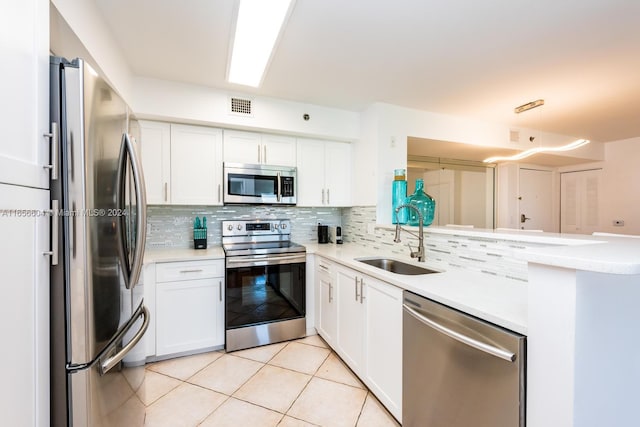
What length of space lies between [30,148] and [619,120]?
18.4ft

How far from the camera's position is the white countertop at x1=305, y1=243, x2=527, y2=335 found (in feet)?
3.45

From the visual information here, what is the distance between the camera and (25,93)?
0.78 meters

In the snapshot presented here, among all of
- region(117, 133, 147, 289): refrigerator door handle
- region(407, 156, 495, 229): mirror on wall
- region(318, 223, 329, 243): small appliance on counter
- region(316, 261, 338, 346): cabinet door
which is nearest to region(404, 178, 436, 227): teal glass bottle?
region(316, 261, 338, 346): cabinet door

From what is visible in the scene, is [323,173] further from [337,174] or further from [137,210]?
[137,210]

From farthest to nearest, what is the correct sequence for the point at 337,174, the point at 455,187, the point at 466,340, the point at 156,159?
the point at 455,187, the point at 337,174, the point at 156,159, the point at 466,340

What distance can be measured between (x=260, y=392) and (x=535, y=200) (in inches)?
223

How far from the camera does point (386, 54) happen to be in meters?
2.04

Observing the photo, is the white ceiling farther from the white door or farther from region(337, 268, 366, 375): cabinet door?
the white door

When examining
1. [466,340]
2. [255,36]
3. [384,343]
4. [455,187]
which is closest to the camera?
[466,340]

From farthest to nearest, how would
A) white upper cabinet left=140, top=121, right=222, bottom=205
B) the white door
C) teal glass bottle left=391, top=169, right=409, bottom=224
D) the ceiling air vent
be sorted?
the white door
teal glass bottle left=391, top=169, right=409, bottom=224
the ceiling air vent
white upper cabinet left=140, top=121, right=222, bottom=205

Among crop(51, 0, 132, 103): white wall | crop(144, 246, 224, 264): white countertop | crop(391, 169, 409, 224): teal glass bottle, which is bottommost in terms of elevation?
crop(144, 246, 224, 264): white countertop

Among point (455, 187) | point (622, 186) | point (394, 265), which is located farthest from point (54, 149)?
point (622, 186)

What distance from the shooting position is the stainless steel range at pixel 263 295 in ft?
7.98

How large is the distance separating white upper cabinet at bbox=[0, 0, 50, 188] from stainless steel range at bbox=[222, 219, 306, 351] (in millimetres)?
1678
